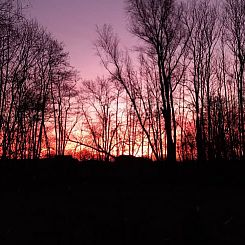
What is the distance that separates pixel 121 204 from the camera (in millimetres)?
9680

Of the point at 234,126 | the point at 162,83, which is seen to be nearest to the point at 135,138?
the point at 234,126

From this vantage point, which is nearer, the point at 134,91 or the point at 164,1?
the point at 164,1

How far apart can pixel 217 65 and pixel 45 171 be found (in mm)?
16399

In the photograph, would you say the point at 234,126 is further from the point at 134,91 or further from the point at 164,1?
the point at 164,1

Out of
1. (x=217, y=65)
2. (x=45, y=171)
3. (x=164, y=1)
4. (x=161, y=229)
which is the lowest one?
(x=161, y=229)

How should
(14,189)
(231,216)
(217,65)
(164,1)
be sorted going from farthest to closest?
(217,65) → (164,1) → (14,189) → (231,216)

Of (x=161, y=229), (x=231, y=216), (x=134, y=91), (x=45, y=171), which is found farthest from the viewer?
(x=134, y=91)

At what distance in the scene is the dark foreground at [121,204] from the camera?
5.98 m

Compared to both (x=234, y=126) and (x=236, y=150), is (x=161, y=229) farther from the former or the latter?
(x=234, y=126)

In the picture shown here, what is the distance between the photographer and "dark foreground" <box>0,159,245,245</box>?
19.6ft

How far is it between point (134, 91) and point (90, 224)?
1427 cm

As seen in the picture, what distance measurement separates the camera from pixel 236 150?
70.9ft

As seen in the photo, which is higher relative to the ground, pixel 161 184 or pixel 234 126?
pixel 234 126

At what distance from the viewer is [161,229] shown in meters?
6.56
